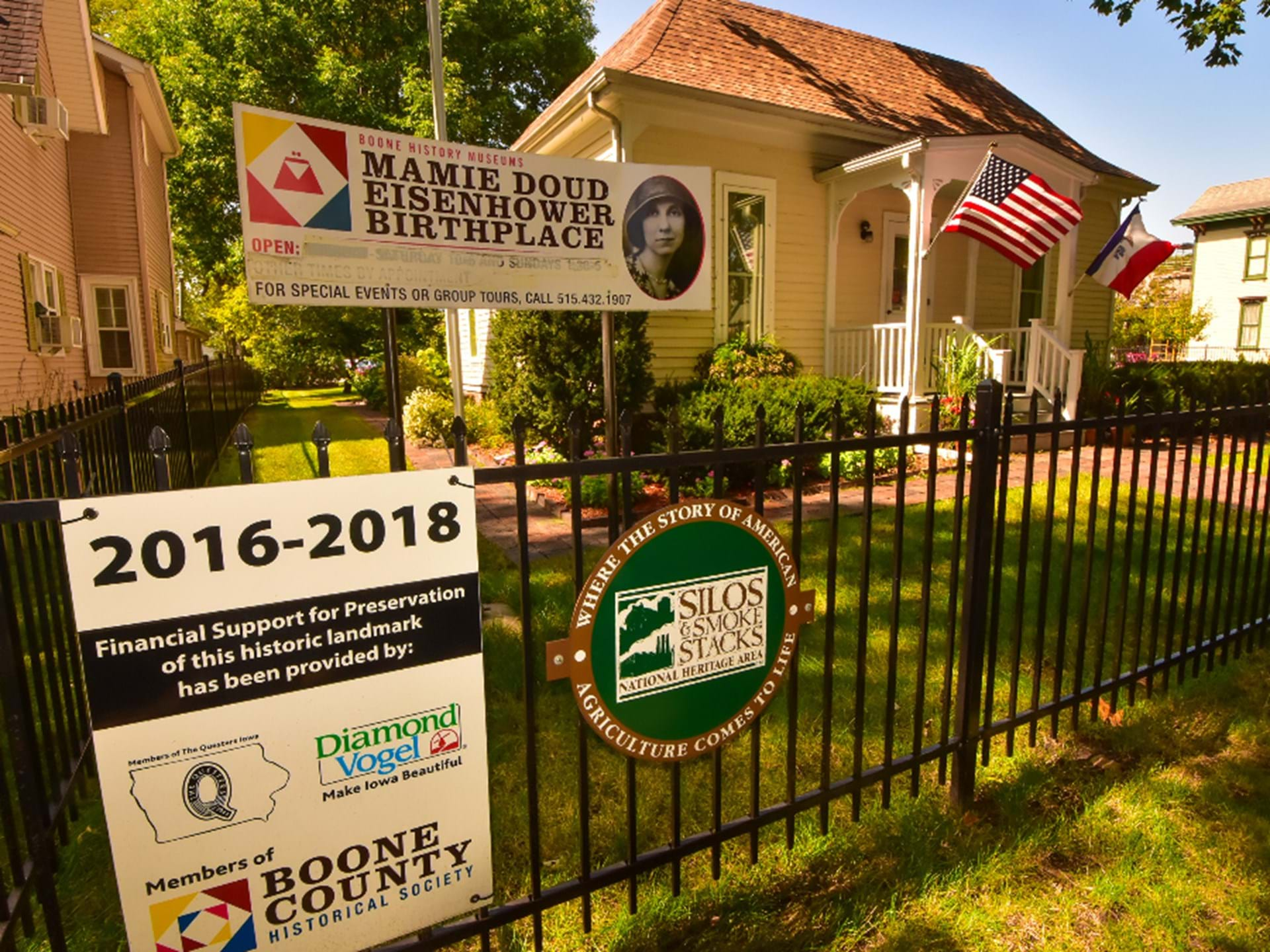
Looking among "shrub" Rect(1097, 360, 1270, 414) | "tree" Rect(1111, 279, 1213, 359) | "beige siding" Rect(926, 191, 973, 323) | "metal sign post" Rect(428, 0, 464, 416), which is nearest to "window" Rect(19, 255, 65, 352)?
"metal sign post" Rect(428, 0, 464, 416)

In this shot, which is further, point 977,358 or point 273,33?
point 273,33

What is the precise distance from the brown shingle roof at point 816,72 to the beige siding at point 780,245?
0.72 metres

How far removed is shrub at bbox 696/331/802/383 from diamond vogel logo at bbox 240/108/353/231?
24.4 feet

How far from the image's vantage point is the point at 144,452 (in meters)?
5.65

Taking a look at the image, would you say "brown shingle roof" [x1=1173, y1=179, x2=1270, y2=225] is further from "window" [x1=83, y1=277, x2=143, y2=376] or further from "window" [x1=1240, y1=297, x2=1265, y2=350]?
"window" [x1=83, y1=277, x2=143, y2=376]

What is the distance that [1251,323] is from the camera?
34125 mm

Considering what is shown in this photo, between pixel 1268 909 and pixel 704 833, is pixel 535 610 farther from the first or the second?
pixel 1268 909

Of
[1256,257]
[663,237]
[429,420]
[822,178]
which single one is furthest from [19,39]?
[1256,257]

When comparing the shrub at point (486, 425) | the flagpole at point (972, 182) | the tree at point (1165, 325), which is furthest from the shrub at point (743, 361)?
the tree at point (1165, 325)

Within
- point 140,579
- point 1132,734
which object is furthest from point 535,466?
point 1132,734

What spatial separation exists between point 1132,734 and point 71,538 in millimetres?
4104

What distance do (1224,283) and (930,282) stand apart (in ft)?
107

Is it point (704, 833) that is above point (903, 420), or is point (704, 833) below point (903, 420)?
below

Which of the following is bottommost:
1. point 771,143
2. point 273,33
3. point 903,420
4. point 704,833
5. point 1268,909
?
point 1268,909
